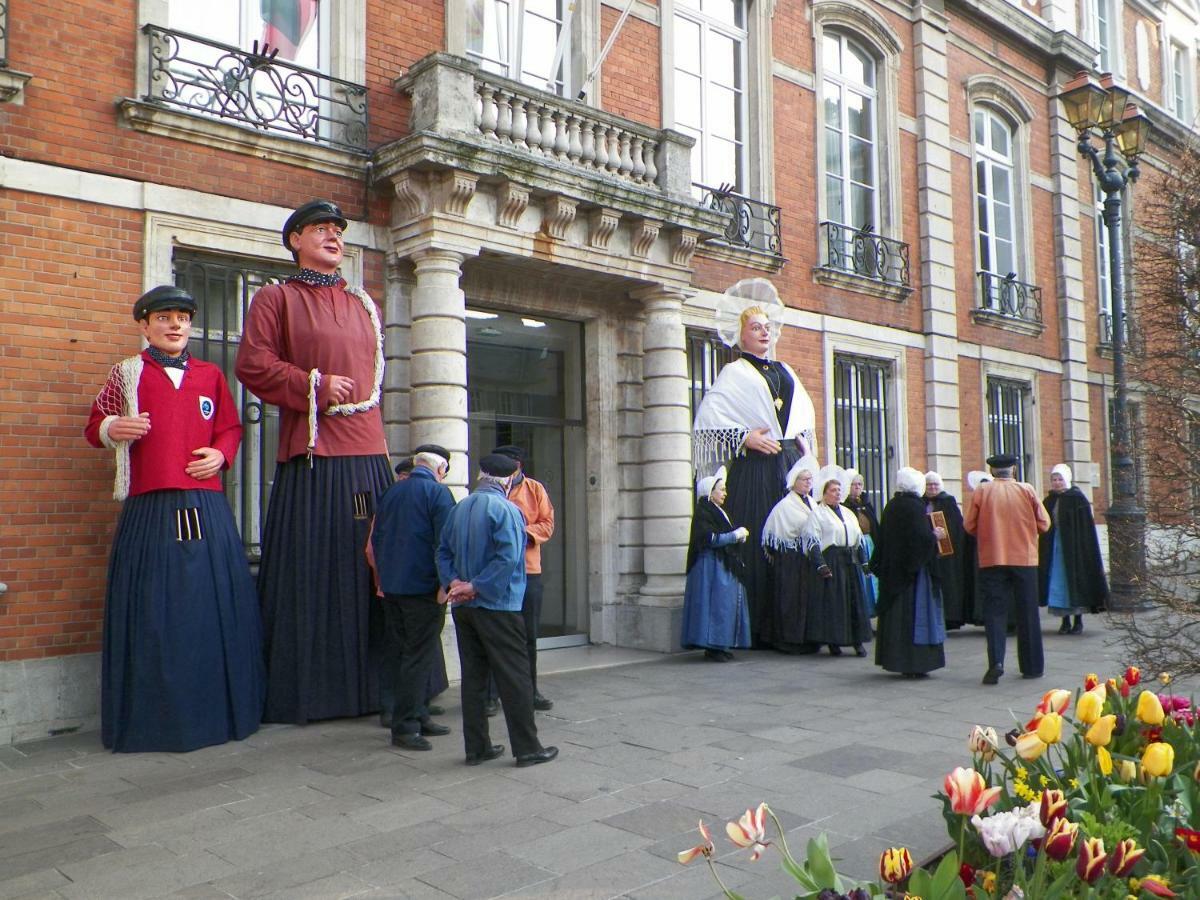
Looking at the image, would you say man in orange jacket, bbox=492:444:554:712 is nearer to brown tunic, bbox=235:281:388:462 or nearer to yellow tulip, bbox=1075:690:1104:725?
brown tunic, bbox=235:281:388:462

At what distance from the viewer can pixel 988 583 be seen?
27.5ft

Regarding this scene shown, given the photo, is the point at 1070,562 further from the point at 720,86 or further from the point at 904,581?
the point at 720,86

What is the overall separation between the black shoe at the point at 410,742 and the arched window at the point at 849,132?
9273 millimetres

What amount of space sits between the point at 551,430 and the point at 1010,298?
9.12 meters

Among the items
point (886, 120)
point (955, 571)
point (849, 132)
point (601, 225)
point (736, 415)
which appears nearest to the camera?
point (601, 225)

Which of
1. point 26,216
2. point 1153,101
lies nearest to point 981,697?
point 26,216

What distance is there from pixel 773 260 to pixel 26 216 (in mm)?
7817

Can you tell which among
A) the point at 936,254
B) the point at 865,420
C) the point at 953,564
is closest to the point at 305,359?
the point at 953,564

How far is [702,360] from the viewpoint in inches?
452

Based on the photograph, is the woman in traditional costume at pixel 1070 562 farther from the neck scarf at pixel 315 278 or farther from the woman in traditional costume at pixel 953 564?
the neck scarf at pixel 315 278

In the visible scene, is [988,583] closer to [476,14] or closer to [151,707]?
[151,707]

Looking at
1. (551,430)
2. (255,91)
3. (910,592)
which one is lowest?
(910,592)

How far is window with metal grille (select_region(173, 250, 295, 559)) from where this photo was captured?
7742 millimetres

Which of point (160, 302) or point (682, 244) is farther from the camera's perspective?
point (682, 244)
